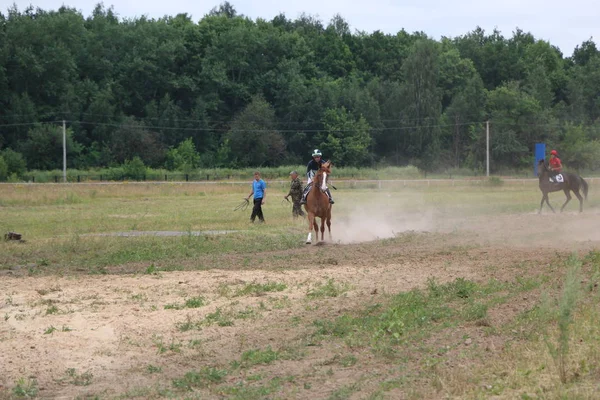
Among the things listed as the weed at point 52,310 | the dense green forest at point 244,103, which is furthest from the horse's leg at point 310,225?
the dense green forest at point 244,103

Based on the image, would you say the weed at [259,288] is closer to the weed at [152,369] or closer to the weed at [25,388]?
the weed at [152,369]

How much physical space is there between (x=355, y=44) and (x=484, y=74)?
19112 millimetres

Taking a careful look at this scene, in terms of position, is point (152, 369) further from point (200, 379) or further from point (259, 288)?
point (259, 288)

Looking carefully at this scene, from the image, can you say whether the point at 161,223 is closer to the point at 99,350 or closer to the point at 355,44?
the point at 99,350

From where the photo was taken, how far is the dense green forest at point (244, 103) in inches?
3708

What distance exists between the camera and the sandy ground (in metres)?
10.2

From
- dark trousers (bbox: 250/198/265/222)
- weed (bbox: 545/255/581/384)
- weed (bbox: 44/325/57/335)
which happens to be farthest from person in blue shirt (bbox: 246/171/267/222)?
weed (bbox: 545/255/581/384)

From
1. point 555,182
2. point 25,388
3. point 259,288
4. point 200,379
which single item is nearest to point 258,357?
point 200,379

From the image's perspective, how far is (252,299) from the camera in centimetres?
1430

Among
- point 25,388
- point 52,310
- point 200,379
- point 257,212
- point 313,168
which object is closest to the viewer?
point 25,388

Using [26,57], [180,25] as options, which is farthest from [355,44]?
[26,57]

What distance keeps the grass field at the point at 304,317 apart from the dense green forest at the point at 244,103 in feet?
224

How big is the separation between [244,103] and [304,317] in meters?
96.2

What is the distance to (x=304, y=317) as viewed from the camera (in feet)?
42.1
